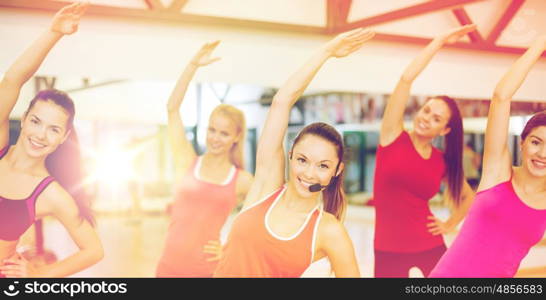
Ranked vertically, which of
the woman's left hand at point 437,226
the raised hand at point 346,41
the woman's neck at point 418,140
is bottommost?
the woman's left hand at point 437,226

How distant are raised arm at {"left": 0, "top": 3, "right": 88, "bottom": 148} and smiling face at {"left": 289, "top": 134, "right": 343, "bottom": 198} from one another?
141 cm

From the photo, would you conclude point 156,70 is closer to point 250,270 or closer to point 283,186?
point 283,186

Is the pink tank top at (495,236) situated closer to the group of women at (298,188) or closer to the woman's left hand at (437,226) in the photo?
the group of women at (298,188)

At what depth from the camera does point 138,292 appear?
2969 mm

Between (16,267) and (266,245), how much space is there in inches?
54.4

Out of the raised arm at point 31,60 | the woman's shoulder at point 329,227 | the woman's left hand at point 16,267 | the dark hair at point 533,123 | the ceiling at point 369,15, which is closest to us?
the woman's shoulder at point 329,227

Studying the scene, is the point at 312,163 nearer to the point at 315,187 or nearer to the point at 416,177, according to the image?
the point at 315,187

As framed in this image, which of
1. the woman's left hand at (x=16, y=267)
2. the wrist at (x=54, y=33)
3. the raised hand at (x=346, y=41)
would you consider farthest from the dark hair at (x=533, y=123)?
the woman's left hand at (x=16, y=267)

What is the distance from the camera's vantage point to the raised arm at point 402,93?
3.04 meters

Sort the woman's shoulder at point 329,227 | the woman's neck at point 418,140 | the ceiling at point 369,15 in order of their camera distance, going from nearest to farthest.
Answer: the woman's shoulder at point 329,227 < the ceiling at point 369,15 < the woman's neck at point 418,140

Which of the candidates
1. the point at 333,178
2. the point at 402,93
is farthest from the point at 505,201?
the point at 333,178

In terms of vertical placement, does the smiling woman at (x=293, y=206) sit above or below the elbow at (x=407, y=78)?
below

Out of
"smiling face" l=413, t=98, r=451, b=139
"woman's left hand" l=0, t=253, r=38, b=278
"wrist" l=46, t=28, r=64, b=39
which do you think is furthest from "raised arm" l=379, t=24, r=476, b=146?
"woman's left hand" l=0, t=253, r=38, b=278

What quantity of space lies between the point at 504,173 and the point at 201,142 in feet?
5.67
